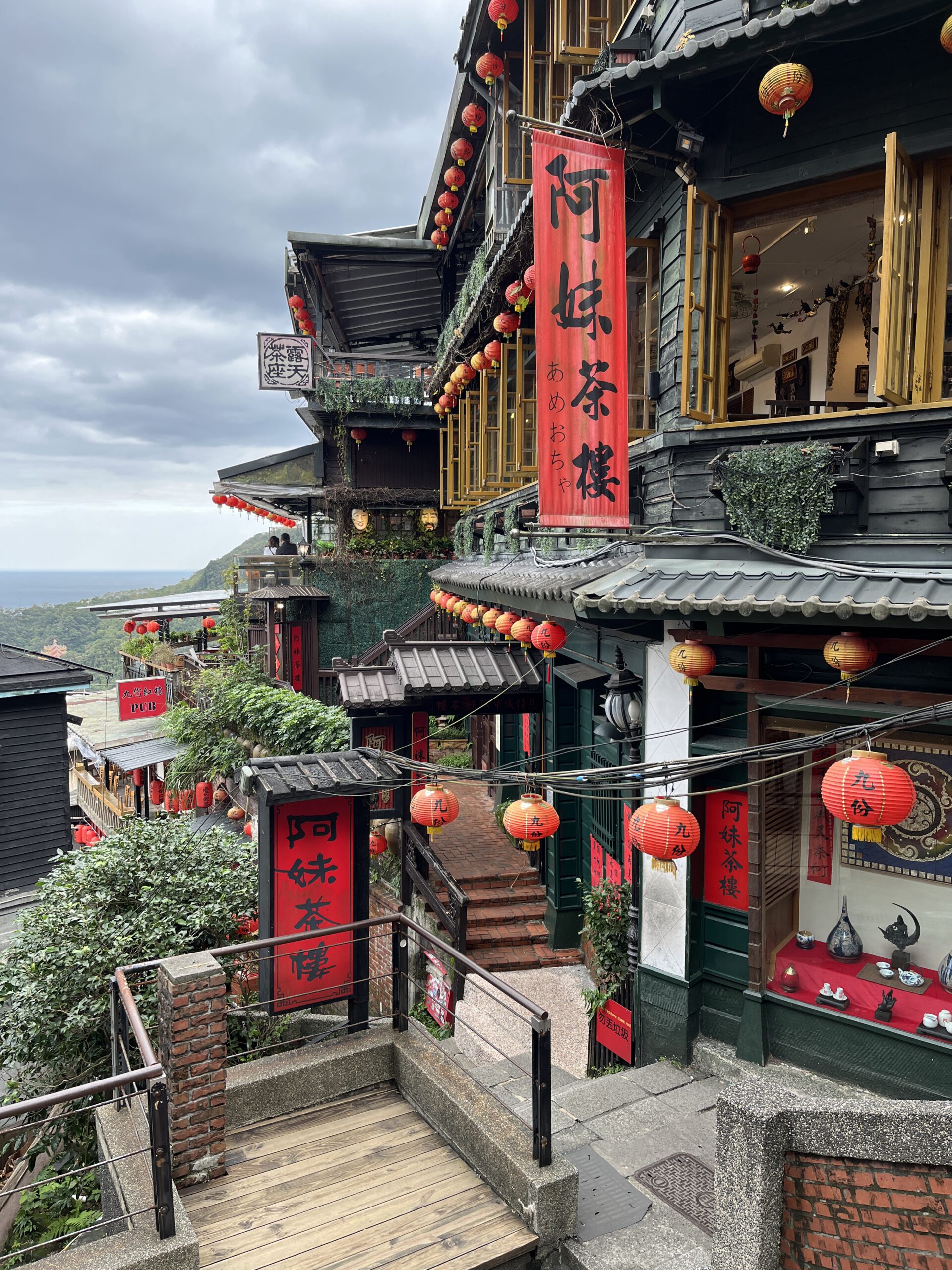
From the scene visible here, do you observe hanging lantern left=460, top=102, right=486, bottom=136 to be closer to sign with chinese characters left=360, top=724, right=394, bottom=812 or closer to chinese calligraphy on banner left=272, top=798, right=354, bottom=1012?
sign with chinese characters left=360, top=724, right=394, bottom=812

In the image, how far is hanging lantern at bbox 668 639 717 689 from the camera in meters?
6.80

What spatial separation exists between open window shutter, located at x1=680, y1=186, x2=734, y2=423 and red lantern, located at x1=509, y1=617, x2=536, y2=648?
11.4ft

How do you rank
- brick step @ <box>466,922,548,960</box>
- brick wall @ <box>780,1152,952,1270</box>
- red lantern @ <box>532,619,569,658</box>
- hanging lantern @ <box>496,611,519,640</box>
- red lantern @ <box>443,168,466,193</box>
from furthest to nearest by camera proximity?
red lantern @ <box>443,168,466,193</box> → brick step @ <box>466,922,548,960</box> → hanging lantern @ <box>496,611,519,640</box> → red lantern @ <box>532,619,569,658</box> → brick wall @ <box>780,1152,952,1270</box>

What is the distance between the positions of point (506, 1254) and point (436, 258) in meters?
25.1

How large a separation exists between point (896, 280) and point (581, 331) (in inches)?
102

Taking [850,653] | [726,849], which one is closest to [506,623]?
[726,849]

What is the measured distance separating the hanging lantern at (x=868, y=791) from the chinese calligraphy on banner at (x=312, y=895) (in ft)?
14.8

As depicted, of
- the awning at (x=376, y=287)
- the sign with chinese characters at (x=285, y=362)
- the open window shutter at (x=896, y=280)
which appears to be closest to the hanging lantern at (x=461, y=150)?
A: the awning at (x=376, y=287)

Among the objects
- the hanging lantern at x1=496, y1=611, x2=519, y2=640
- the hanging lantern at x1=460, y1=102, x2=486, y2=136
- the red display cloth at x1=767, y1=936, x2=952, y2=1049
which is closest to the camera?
the red display cloth at x1=767, y1=936, x2=952, y2=1049

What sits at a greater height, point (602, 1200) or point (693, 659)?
point (693, 659)

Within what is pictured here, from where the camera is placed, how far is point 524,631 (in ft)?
32.4

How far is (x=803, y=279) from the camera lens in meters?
10.7

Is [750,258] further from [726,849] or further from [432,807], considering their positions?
[432,807]

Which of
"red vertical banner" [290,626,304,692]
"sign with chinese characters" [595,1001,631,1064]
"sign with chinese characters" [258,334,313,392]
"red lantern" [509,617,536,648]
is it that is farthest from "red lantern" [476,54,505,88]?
"sign with chinese characters" [595,1001,631,1064]
